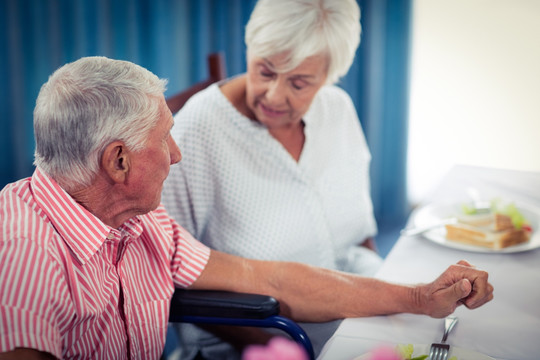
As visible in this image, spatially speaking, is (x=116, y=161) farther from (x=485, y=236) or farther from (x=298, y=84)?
(x=485, y=236)

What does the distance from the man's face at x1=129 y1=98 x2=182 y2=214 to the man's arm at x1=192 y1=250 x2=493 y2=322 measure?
29cm

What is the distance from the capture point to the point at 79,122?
1.03m

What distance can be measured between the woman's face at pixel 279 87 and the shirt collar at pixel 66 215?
2.46ft

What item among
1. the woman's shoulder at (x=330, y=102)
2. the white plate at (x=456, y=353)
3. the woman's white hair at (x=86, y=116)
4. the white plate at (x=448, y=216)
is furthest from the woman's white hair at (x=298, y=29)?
the white plate at (x=456, y=353)

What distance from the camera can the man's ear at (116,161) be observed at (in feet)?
3.49

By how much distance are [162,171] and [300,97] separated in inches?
26.8

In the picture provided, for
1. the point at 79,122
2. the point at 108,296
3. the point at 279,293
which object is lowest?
the point at 279,293

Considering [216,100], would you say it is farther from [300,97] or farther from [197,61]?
[197,61]

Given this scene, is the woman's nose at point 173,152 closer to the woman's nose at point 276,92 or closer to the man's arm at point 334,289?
the man's arm at point 334,289

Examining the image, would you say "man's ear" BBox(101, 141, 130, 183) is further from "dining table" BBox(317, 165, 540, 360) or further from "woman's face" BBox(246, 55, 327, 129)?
"woman's face" BBox(246, 55, 327, 129)

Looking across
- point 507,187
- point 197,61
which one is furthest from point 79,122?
point 197,61

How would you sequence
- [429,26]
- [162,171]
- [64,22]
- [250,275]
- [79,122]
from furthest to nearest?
1. [429,26]
2. [64,22]
3. [250,275]
4. [162,171]
5. [79,122]

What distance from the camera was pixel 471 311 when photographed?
125 centimetres

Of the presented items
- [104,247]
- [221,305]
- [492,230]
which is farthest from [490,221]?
[104,247]
